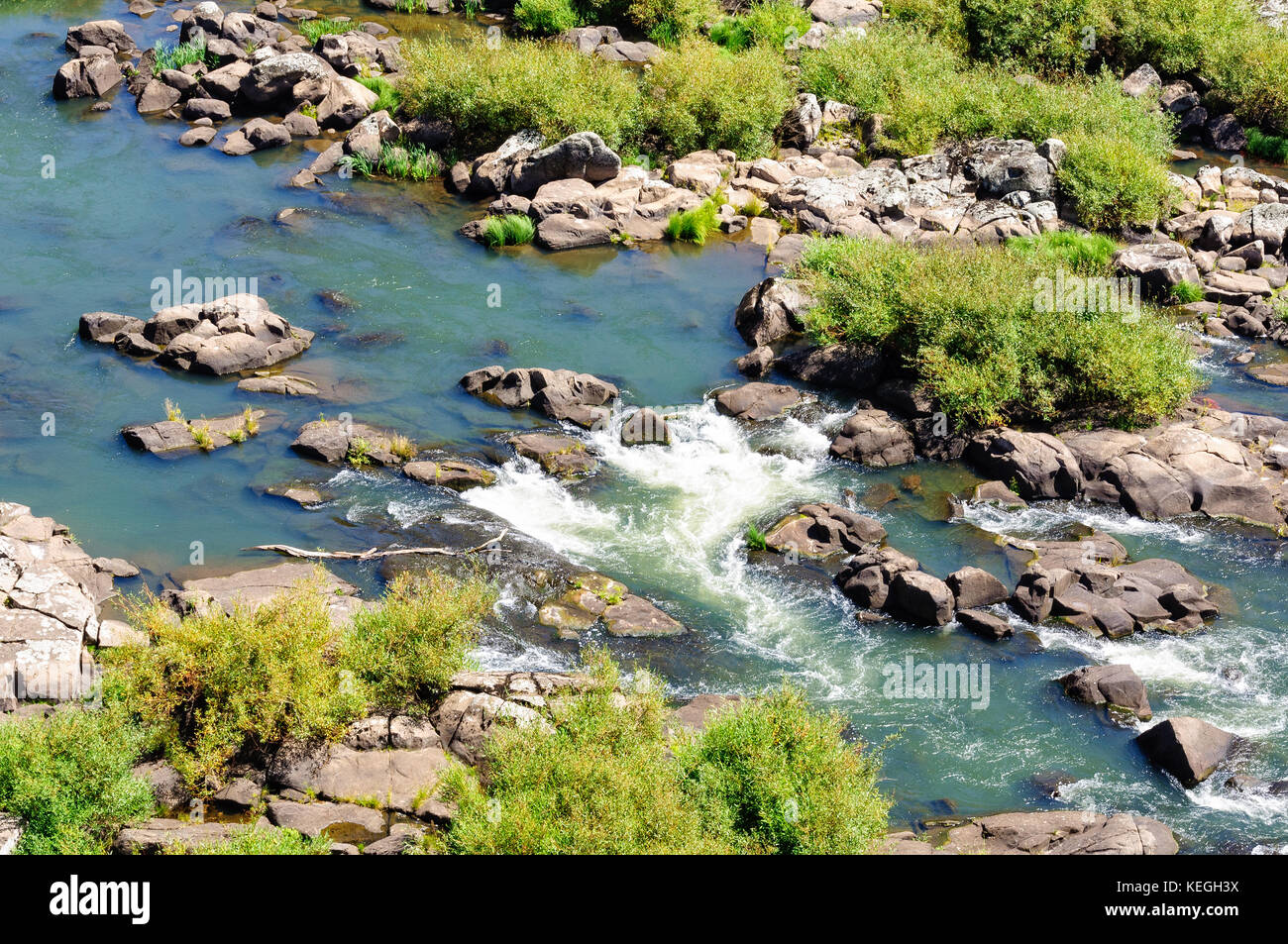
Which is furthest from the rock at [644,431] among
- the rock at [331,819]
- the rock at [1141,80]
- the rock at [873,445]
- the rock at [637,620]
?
the rock at [1141,80]

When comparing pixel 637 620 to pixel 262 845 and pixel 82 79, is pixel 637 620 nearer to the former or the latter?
pixel 262 845

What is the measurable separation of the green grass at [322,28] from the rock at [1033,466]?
106 feet

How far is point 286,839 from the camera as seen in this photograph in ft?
47.1

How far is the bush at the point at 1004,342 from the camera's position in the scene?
88.3ft

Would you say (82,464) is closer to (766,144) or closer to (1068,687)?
(1068,687)

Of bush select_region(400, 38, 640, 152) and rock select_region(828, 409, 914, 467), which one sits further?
bush select_region(400, 38, 640, 152)

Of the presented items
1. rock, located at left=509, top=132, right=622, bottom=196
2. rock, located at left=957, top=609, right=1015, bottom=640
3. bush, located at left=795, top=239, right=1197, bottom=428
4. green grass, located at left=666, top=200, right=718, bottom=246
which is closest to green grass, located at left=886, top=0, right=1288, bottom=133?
green grass, located at left=666, top=200, right=718, bottom=246

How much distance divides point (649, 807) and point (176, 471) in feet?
47.6

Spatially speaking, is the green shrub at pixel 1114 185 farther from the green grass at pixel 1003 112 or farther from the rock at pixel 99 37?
the rock at pixel 99 37

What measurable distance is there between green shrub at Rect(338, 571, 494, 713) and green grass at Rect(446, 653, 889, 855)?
160cm

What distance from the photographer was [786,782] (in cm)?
1516

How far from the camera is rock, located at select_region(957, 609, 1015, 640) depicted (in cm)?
2106

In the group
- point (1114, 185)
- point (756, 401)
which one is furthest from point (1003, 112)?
point (756, 401)

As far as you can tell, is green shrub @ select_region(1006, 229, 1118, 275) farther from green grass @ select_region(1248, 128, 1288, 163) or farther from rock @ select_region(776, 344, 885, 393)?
green grass @ select_region(1248, 128, 1288, 163)
